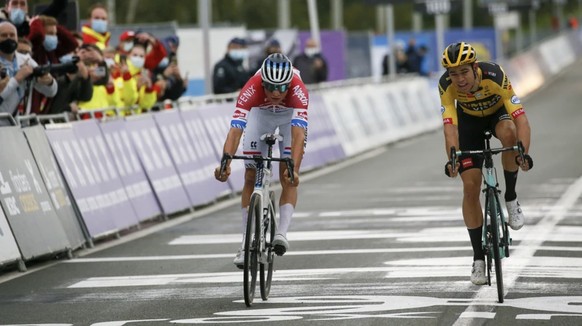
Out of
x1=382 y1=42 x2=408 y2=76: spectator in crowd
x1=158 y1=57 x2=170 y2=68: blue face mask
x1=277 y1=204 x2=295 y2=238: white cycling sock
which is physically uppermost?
x1=158 y1=57 x2=170 y2=68: blue face mask

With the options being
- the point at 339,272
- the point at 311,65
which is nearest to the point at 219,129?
the point at 339,272

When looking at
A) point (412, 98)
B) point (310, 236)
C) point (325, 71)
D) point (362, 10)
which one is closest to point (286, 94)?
point (310, 236)

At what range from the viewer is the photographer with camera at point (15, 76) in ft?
50.5

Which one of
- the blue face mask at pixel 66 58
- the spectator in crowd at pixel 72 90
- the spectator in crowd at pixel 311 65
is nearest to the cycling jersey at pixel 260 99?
the spectator in crowd at pixel 72 90

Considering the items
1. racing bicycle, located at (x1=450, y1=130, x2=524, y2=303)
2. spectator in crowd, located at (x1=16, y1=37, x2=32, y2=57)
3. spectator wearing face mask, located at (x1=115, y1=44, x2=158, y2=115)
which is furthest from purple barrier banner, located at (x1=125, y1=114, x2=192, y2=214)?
racing bicycle, located at (x1=450, y1=130, x2=524, y2=303)

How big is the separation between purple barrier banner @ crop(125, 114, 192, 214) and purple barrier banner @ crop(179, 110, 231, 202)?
901 millimetres

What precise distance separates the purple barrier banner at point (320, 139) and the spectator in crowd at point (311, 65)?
273 centimetres

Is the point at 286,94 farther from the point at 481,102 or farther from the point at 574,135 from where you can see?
the point at 574,135

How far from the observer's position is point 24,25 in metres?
17.1

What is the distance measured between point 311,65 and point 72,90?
14858mm

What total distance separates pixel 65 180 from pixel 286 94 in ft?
14.5

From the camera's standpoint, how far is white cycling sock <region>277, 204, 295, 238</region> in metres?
11.8

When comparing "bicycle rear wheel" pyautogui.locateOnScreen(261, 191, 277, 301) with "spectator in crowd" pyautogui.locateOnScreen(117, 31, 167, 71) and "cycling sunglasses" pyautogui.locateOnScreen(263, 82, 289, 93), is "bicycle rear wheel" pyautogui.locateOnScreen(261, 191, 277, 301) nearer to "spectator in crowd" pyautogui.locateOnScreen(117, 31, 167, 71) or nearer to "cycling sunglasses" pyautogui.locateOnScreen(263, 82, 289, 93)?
"cycling sunglasses" pyautogui.locateOnScreen(263, 82, 289, 93)

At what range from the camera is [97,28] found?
1995cm
